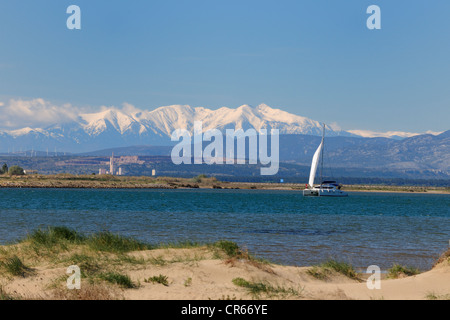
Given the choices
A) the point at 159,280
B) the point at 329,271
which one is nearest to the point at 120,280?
the point at 159,280

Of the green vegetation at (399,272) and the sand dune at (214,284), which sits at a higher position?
the sand dune at (214,284)

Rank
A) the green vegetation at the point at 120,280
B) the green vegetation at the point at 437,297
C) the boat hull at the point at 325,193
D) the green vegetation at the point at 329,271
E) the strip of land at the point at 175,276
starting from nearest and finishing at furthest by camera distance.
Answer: the strip of land at the point at 175,276
the green vegetation at the point at 437,297
the green vegetation at the point at 120,280
the green vegetation at the point at 329,271
the boat hull at the point at 325,193

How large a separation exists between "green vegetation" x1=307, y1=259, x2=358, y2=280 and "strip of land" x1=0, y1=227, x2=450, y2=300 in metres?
0.04

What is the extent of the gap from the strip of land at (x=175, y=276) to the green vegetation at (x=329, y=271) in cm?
4

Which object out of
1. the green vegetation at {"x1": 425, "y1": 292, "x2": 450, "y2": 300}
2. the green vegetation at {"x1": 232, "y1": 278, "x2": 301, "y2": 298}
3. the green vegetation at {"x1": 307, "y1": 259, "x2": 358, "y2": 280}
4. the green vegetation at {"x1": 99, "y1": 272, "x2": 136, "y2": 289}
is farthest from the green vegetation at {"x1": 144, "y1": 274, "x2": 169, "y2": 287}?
the green vegetation at {"x1": 425, "y1": 292, "x2": 450, "y2": 300}

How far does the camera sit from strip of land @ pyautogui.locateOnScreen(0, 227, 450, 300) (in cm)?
1511

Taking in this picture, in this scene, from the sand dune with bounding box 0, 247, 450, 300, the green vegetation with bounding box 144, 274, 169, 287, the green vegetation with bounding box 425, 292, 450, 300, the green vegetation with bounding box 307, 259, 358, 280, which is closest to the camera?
the sand dune with bounding box 0, 247, 450, 300

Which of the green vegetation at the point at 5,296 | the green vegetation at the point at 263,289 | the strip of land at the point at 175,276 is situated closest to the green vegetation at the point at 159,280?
the strip of land at the point at 175,276

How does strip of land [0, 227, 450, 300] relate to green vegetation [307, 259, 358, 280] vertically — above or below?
above

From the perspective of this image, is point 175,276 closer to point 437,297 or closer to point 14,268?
point 14,268

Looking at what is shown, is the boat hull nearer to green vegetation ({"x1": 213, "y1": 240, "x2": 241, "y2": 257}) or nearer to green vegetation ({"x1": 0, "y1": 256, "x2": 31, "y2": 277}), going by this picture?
green vegetation ({"x1": 213, "y1": 240, "x2": 241, "y2": 257})

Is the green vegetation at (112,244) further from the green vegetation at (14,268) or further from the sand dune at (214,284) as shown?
the green vegetation at (14,268)

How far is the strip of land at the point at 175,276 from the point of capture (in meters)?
15.1

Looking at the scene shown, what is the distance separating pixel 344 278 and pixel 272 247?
9.95m
